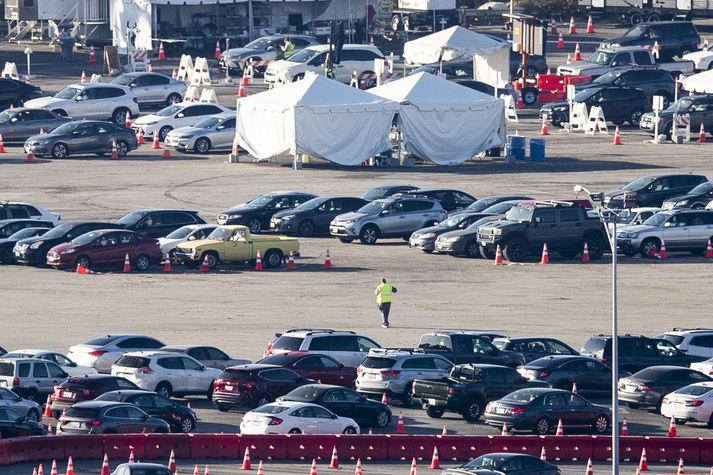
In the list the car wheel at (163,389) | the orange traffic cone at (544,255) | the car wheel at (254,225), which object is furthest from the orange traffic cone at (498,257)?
the car wheel at (163,389)

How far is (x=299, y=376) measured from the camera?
110 ft

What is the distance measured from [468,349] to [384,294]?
372cm

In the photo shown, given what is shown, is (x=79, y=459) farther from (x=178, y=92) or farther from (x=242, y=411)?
(x=178, y=92)

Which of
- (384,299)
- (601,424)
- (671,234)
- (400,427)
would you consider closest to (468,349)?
(384,299)

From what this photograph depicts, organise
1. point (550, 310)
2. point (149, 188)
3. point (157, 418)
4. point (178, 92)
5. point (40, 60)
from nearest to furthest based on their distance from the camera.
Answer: point (157, 418) → point (550, 310) → point (149, 188) → point (178, 92) → point (40, 60)

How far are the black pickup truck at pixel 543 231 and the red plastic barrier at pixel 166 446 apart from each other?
19226 millimetres

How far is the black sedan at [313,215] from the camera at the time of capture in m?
49.8

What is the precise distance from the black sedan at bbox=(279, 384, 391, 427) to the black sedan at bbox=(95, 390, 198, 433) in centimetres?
167

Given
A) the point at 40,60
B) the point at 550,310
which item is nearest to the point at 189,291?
the point at 550,310

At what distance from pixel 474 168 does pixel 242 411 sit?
95.0 feet

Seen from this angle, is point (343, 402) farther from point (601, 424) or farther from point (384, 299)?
point (384, 299)

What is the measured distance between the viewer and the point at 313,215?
50.2 metres

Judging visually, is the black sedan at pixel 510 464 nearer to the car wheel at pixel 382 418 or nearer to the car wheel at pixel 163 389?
the car wheel at pixel 382 418

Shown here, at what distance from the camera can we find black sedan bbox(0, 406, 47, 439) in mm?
29094
